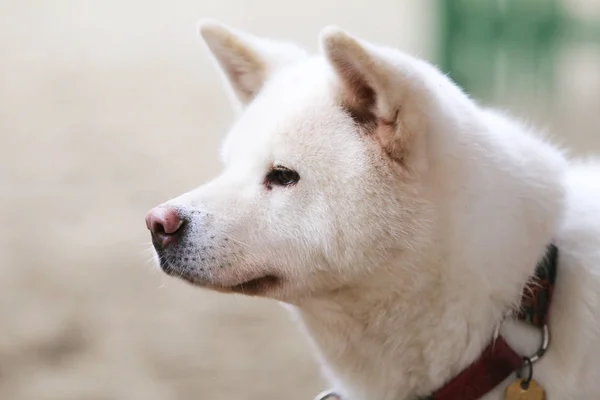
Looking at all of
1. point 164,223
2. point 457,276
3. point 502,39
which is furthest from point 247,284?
point 502,39

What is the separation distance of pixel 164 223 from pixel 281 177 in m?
0.20

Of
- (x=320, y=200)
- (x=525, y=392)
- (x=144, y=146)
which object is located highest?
(x=144, y=146)

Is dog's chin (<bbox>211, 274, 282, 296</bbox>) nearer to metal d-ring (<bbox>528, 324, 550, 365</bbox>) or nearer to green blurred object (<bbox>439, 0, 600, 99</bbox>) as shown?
metal d-ring (<bbox>528, 324, 550, 365</bbox>)

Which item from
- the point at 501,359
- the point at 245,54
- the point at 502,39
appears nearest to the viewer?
the point at 501,359

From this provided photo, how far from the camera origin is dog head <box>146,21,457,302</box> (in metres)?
1.16

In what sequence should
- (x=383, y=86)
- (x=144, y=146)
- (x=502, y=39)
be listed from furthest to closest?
(x=144, y=146), (x=502, y=39), (x=383, y=86)

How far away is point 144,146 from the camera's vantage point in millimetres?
3387

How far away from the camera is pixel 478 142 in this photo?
4.05 ft

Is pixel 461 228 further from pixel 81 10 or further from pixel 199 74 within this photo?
pixel 81 10

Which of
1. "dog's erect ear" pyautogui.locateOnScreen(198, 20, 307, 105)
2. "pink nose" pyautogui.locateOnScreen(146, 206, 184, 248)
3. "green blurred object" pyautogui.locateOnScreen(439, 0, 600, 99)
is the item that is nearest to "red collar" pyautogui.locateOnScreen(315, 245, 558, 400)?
"pink nose" pyautogui.locateOnScreen(146, 206, 184, 248)

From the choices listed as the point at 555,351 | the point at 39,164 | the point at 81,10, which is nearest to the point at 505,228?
the point at 555,351

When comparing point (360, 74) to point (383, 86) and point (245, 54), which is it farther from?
point (245, 54)

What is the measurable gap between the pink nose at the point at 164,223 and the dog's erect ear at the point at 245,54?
16.6 inches

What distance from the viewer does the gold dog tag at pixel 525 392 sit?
122 cm
